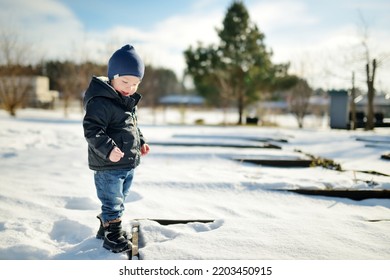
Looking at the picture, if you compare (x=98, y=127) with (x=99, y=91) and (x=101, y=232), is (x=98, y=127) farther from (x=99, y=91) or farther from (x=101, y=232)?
(x=101, y=232)

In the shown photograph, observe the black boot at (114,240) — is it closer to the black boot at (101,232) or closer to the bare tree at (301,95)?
the black boot at (101,232)

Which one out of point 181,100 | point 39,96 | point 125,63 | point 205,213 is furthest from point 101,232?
point 181,100

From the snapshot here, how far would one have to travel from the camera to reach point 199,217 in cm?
216

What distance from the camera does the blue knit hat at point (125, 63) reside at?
5.43ft

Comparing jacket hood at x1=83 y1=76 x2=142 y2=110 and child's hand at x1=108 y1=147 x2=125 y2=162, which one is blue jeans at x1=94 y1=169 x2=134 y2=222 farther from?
jacket hood at x1=83 y1=76 x2=142 y2=110

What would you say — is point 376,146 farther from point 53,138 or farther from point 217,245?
point 53,138

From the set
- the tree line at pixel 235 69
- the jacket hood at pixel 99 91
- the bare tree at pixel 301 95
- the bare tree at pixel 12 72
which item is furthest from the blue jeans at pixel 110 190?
the bare tree at pixel 301 95

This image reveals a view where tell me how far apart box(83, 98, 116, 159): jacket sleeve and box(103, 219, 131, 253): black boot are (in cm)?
43

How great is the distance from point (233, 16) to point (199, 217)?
1827 cm

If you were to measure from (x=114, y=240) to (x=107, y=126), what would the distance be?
659 mm

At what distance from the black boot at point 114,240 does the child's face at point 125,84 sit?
0.78 metres

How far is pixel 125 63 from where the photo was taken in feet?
5.43

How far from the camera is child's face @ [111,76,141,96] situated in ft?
5.60
